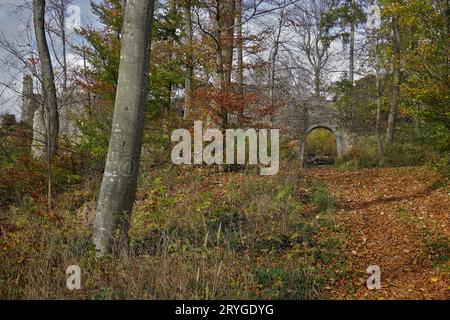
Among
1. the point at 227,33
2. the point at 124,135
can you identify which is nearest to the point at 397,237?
the point at 124,135

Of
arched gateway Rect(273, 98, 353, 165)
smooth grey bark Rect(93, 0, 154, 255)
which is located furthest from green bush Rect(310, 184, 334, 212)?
arched gateway Rect(273, 98, 353, 165)

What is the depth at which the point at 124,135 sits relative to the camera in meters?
4.47

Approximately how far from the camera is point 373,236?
582 centimetres

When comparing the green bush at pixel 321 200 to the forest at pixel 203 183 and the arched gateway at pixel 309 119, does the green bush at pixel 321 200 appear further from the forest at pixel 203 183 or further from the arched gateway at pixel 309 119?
the arched gateway at pixel 309 119

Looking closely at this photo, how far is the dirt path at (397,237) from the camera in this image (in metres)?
4.05

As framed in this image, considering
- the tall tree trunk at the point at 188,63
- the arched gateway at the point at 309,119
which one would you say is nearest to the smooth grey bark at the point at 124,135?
the tall tree trunk at the point at 188,63

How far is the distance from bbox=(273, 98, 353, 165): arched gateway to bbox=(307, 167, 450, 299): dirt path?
1123cm

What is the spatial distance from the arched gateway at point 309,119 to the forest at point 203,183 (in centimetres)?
285
